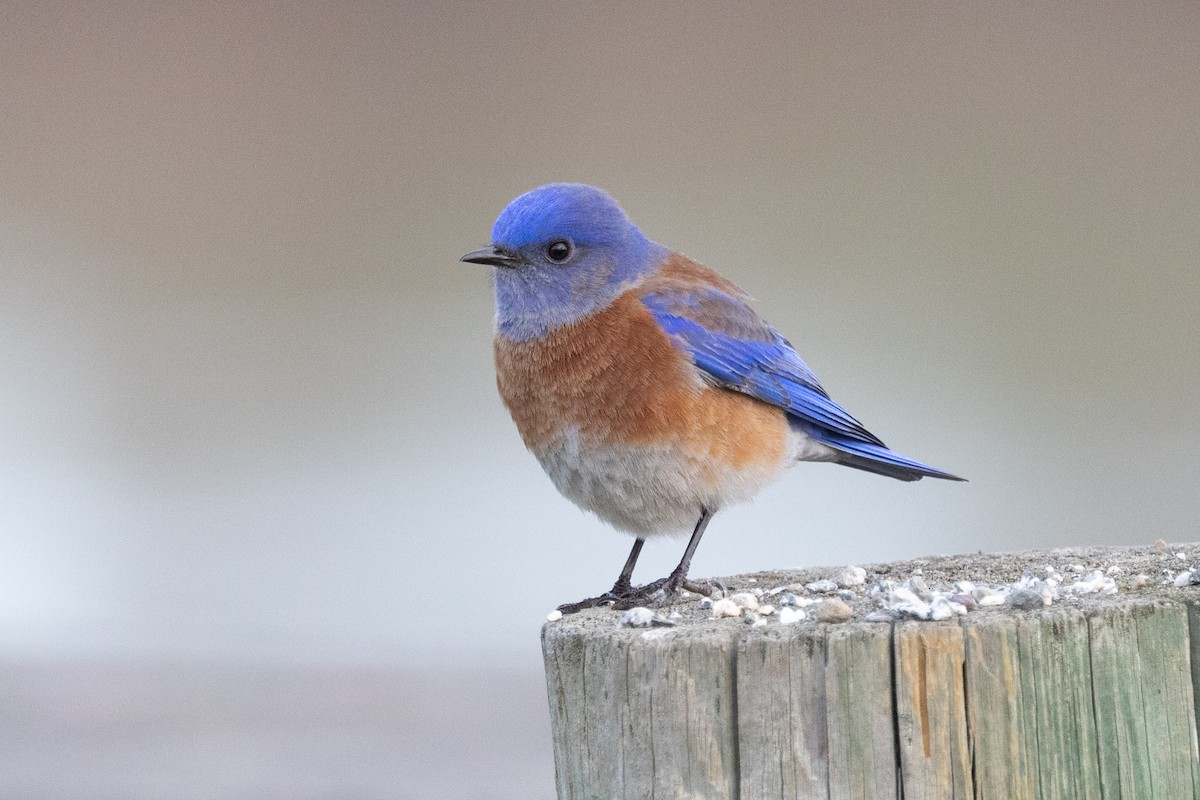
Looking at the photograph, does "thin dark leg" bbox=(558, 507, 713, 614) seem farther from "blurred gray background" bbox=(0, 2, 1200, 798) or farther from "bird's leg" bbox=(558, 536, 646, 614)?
"blurred gray background" bbox=(0, 2, 1200, 798)

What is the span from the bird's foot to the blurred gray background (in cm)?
286

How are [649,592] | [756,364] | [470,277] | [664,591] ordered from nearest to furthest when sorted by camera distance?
[664,591] → [649,592] → [756,364] → [470,277]

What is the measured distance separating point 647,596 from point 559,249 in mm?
990

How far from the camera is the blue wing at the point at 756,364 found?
364cm

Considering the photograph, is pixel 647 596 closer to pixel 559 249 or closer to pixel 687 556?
pixel 687 556

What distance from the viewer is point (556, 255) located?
3.82m

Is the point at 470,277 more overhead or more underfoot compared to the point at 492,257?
more overhead

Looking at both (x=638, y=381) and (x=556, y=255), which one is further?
(x=556, y=255)

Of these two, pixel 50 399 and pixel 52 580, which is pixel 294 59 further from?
pixel 52 580

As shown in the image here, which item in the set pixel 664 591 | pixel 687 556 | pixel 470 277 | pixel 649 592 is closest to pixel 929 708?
pixel 664 591

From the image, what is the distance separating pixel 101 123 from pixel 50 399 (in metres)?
1.30

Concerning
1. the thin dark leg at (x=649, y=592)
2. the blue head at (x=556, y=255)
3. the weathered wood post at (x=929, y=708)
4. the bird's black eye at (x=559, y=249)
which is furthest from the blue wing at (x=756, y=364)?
the weathered wood post at (x=929, y=708)

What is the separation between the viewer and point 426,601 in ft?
22.8

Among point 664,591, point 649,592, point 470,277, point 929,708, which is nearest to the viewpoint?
point 929,708
